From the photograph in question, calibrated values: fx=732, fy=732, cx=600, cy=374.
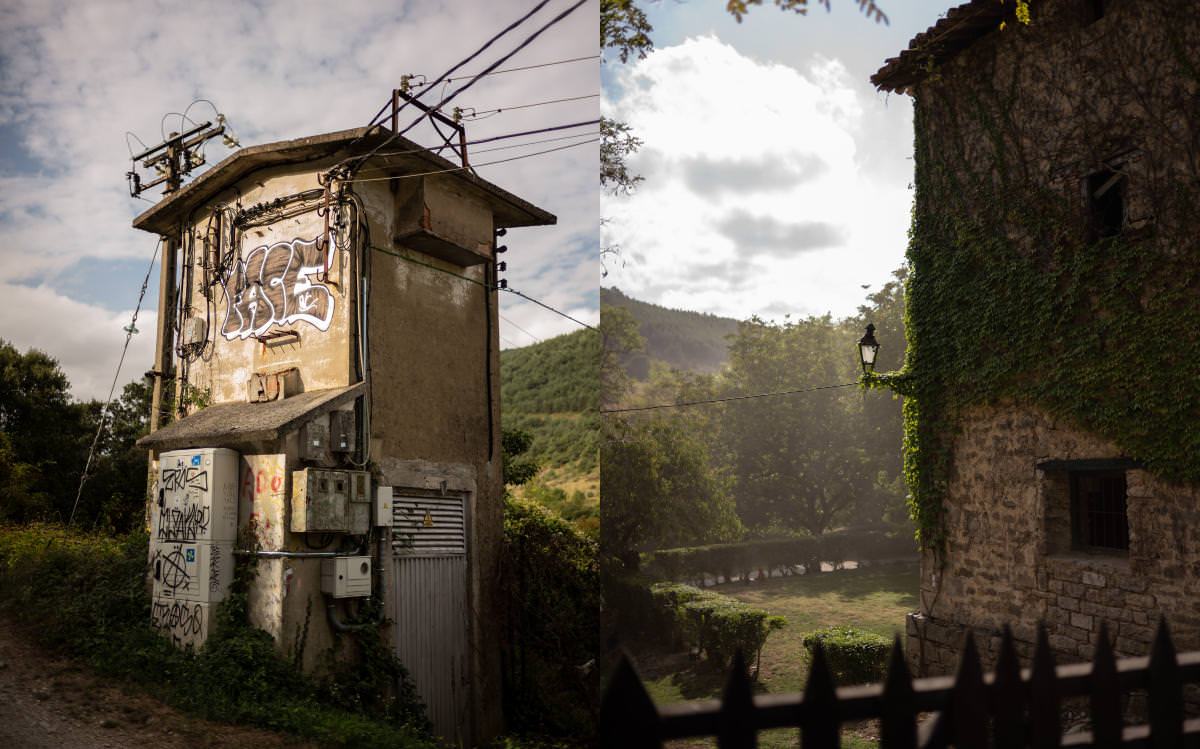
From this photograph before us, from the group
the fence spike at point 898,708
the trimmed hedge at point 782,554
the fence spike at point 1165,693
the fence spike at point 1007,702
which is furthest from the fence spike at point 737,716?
the trimmed hedge at point 782,554

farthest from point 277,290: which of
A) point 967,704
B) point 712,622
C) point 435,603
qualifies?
point 967,704

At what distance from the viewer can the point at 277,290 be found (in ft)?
31.9

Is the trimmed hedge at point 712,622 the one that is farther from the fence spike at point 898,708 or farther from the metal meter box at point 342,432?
the fence spike at point 898,708

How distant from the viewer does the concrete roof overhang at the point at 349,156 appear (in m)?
9.01

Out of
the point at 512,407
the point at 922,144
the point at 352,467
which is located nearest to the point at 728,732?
the point at 352,467

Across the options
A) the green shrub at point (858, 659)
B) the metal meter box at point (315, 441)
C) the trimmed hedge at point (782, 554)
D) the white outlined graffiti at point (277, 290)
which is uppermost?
the white outlined graffiti at point (277, 290)

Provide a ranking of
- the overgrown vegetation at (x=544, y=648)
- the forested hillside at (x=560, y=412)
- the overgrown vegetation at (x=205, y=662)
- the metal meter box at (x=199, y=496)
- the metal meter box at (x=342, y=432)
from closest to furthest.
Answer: the overgrown vegetation at (x=205, y=662) → the metal meter box at (x=199, y=496) → the metal meter box at (x=342, y=432) → the overgrown vegetation at (x=544, y=648) → the forested hillside at (x=560, y=412)

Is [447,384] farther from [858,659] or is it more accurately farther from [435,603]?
[858,659]

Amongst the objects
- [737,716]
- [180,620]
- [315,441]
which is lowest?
[180,620]

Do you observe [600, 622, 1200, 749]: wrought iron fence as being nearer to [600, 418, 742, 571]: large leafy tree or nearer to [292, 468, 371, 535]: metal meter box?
[292, 468, 371, 535]: metal meter box

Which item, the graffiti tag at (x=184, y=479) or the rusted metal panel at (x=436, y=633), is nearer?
the graffiti tag at (x=184, y=479)

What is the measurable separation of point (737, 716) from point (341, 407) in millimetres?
7372

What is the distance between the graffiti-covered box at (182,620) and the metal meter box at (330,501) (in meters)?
1.34

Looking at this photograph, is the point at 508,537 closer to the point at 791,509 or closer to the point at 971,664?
the point at 971,664
